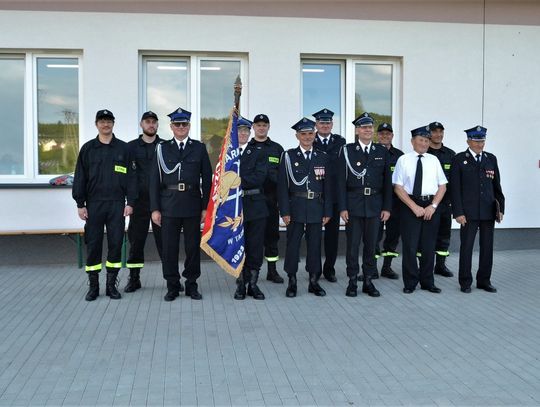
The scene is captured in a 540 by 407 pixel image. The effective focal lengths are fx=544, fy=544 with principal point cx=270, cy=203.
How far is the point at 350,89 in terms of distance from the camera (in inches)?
376

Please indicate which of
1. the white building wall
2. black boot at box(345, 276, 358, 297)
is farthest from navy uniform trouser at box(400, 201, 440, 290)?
the white building wall

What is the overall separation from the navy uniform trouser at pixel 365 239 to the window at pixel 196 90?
3359mm

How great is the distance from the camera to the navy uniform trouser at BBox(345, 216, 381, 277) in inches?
263

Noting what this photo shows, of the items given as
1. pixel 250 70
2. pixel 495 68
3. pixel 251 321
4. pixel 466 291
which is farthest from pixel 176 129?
pixel 495 68

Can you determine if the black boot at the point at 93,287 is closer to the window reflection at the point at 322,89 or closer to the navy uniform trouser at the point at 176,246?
the navy uniform trouser at the point at 176,246

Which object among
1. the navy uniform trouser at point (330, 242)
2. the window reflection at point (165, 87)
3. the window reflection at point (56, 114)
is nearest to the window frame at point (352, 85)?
the window reflection at point (165, 87)

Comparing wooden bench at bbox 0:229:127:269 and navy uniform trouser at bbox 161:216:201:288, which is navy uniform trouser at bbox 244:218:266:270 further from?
wooden bench at bbox 0:229:127:269

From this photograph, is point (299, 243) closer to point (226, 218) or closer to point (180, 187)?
point (226, 218)

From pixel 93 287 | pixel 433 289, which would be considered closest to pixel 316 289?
pixel 433 289

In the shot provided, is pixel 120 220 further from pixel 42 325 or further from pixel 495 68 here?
pixel 495 68

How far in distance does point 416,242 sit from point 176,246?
2.99 meters

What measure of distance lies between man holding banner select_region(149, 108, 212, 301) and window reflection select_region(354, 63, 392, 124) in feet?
13.5

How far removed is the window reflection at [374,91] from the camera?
9.66 meters

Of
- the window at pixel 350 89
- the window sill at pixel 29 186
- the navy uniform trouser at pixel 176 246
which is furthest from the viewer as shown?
the window at pixel 350 89
